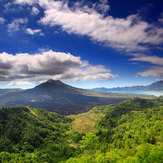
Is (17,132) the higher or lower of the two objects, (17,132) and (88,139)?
the lower

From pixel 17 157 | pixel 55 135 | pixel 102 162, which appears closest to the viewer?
pixel 102 162

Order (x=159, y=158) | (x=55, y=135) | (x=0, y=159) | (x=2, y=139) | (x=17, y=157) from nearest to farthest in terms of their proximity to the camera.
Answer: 1. (x=159, y=158)
2. (x=0, y=159)
3. (x=17, y=157)
4. (x=2, y=139)
5. (x=55, y=135)

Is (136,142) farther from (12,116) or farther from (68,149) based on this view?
(12,116)

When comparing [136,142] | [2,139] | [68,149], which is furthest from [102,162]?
[2,139]

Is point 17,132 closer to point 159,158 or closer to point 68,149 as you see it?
point 68,149

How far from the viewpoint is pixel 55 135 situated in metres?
190

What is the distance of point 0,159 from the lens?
4350 inches

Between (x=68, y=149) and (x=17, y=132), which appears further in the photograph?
(x=17, y=132)

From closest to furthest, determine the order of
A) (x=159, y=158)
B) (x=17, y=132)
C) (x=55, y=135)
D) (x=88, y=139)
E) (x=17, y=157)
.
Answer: (x=159, y=158) < (x=88, y=139) < (x=17, y=157) < (x=17, y=132) < (x=55, y=135)

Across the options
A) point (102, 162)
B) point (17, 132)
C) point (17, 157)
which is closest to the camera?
point (102, 162)

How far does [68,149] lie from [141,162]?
104m

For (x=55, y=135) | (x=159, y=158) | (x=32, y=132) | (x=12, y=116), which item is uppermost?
(x=159, y=158)

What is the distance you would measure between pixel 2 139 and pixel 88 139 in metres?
120

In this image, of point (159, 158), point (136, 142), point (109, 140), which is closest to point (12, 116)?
point (109, 140)
